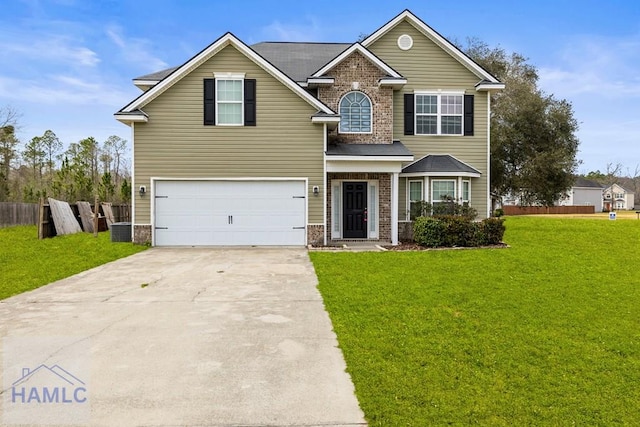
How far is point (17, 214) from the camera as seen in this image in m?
24.2

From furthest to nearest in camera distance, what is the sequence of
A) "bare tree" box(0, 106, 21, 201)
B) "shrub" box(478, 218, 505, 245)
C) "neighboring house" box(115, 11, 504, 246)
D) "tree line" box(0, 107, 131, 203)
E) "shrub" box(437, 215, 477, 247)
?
"bare tree" box(0, 106, 21, 201), "tree line" box(0, 107, 131, 203), "neighboring house" box(115, 11, 504, 246), "shrub" box(478, 218, 505, 245), "shrub" box(437, 215, 477, 247)

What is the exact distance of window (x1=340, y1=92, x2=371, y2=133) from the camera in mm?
16391

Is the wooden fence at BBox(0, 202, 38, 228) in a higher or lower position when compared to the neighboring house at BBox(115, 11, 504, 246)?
lower

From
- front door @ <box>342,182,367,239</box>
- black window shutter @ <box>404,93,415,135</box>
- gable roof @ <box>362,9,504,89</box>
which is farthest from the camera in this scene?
black window shutter @ <box>404,93,415,135</box>

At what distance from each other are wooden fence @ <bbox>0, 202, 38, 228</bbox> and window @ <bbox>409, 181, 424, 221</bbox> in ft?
69.9

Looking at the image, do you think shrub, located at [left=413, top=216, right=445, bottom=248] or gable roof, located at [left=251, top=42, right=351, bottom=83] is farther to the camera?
gable roof, located at [left=251, top=42, right=351, bottom=83]

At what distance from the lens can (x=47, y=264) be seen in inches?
436

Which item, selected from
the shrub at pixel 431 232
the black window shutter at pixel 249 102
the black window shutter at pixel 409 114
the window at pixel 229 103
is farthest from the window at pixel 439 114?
the window at pixel 229 103

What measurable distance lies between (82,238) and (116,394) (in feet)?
50.8

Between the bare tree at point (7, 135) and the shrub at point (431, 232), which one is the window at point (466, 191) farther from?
the bare tree at point (7, 135)

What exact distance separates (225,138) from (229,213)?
261 cm

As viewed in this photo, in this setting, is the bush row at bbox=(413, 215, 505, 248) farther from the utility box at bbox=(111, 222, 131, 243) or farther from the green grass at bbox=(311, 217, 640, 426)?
the utility box at bbox=(111, 222, 131, 243)

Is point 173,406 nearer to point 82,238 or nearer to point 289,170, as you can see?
point 289,170

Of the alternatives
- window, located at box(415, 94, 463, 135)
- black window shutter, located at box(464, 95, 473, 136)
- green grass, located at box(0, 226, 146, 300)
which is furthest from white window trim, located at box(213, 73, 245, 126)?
black window shutter, located at box(464, 95, 473, 136)
